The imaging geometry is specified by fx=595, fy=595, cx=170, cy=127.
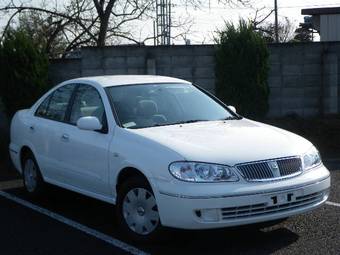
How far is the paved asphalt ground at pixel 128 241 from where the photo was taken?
516 cm

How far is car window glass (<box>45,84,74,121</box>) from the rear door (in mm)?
155

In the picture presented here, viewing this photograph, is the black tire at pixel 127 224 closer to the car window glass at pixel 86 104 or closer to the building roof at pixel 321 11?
the car window glass at pixel 86 104

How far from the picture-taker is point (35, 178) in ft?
24.2

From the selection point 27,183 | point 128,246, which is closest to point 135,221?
point 128,246

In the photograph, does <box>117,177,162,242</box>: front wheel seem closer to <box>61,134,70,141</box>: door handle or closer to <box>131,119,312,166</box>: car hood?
<box>131,119,312,166</box>: car hood

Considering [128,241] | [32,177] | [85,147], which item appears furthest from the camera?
[32,177]

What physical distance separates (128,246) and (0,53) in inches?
287

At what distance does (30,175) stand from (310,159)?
367cm

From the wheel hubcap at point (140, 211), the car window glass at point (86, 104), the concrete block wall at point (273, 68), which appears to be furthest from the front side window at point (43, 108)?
the concrete block wall at point (273, 68)

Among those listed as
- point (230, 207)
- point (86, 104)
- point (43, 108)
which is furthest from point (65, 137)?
point (230, 207)

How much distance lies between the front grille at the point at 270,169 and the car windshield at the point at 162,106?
1233 mm

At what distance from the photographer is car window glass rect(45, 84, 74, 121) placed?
22.4 ft

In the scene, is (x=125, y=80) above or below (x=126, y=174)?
above

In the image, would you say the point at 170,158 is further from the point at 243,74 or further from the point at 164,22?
the point at 164,22
